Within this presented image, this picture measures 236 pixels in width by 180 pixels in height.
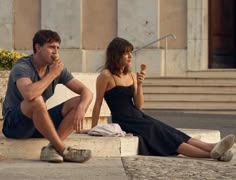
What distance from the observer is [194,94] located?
21.4 m

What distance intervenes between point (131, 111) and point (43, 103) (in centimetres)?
144

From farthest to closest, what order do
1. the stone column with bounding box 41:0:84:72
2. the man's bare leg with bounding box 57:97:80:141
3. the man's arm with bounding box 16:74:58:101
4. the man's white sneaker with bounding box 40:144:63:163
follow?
1. the stone column with bounding box 41:0:84:72
2. the man's bare leg with bounding box 57:97:80:141
3. the man's white sneaker with bounding box 40:144:63:163
4. the man's arm with bounding box 16:74:58:101

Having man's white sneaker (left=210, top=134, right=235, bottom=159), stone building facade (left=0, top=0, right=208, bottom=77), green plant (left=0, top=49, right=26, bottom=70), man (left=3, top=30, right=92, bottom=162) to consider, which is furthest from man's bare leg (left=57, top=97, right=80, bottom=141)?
stone building facade (left=0, top=0, right=208, bottom=77)

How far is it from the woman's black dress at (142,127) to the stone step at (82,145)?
148mm

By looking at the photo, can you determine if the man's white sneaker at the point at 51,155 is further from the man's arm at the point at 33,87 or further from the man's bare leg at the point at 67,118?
the man's arm at the point at 33,87

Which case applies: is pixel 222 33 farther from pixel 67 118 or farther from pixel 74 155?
pixel 74 155

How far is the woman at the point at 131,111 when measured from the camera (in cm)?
964

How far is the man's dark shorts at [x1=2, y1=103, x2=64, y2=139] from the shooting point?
8859mm

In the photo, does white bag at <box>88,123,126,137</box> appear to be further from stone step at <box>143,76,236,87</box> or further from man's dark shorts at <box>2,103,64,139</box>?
stone step at <box>143,76,236,87</box>

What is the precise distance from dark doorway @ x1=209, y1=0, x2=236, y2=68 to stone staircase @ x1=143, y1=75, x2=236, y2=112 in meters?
1.87

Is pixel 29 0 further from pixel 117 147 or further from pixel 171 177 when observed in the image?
pixel 171 177

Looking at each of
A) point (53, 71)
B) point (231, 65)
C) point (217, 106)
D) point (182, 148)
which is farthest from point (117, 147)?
point (231, 65)

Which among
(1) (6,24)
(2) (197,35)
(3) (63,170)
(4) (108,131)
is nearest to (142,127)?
(4) (108,131)

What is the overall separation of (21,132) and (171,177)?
1.83m
